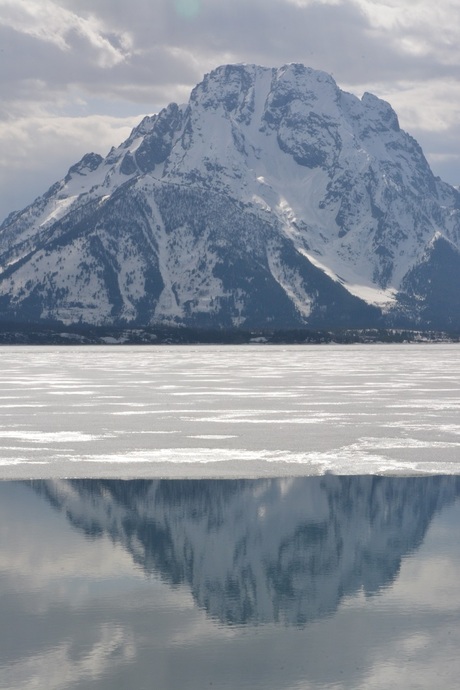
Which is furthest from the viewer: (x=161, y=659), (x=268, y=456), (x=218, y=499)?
(x=268, y=456)

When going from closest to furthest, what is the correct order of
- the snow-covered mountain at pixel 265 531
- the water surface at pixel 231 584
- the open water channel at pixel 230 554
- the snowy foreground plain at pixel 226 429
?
the water surface at pixel 231 584 → the open water channel at pixel 230 554 → the snow-covered mountain at pixel 265 531 → the snowy foreground plain at pixel 226 429

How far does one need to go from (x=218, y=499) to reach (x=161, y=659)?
45.7 feet

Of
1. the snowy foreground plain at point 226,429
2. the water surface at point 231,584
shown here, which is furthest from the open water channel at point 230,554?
the snowy foreground plain at point 226,429

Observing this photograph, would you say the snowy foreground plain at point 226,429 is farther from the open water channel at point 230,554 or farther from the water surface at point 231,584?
the water surface at point 231,584

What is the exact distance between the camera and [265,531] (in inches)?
1125

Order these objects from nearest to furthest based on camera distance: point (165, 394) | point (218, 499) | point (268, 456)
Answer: point (218, 499) < point (268, 456) < point (165, 394)

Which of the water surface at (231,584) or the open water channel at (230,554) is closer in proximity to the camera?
the water surface at (231,584)

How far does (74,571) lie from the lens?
24297mm

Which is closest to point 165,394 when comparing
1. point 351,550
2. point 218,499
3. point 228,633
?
point 218,499

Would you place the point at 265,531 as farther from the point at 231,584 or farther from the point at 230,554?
the point at 231,584

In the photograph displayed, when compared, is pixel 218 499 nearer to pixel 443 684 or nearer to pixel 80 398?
pixel 443 684

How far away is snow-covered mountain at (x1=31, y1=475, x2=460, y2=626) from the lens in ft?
75.5

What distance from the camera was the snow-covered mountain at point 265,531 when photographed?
23.0m

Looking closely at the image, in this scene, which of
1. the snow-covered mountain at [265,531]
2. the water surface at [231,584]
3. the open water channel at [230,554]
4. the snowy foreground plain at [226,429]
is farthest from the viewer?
the snowy foreground plain at [226,429]
